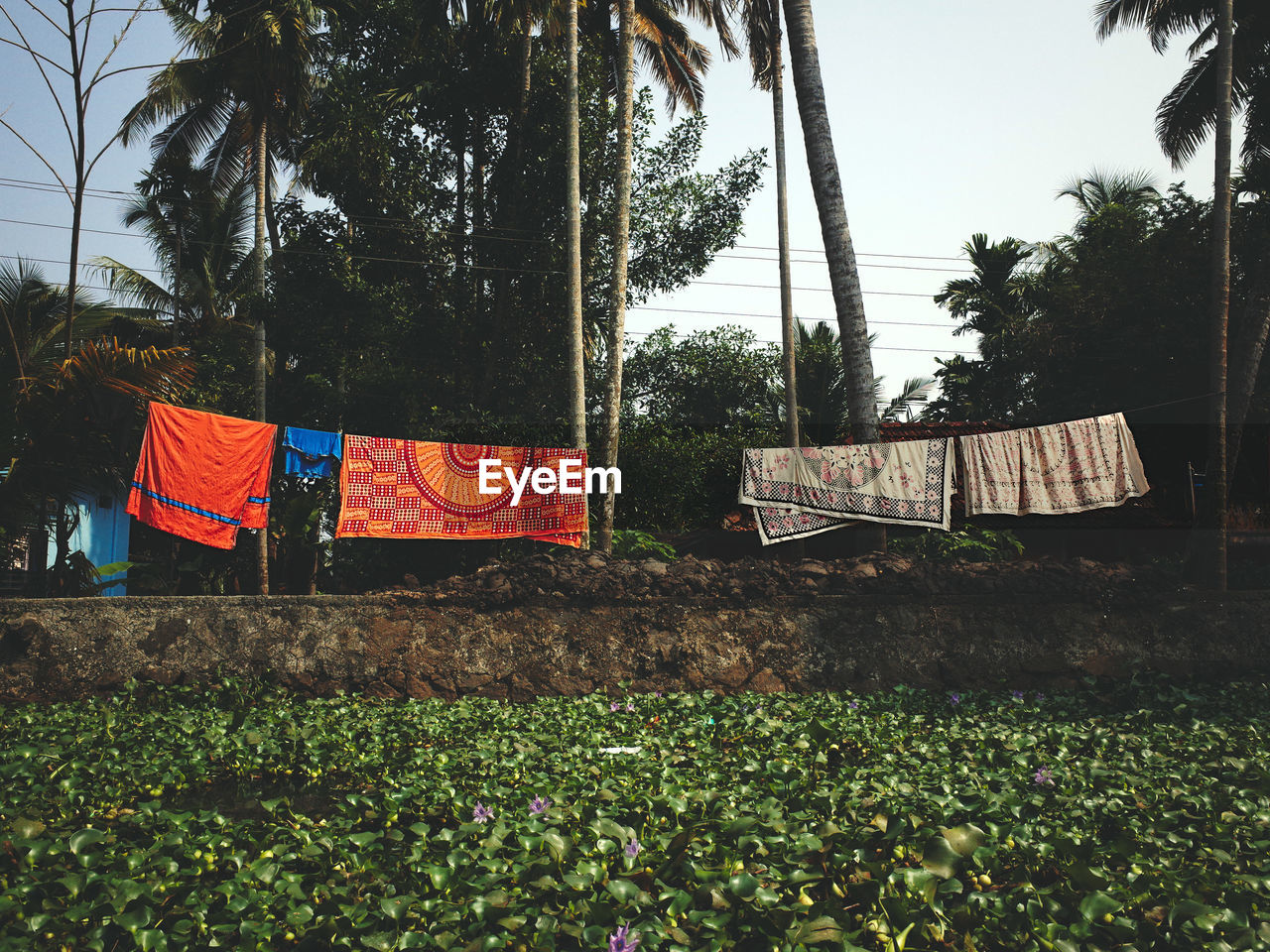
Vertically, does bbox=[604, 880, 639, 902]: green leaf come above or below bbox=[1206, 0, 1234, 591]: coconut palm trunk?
below

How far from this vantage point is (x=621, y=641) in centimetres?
601

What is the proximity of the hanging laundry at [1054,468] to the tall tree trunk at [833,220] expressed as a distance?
112cm

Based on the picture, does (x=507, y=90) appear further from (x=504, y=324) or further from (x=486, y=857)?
→ (x=486, y=857)

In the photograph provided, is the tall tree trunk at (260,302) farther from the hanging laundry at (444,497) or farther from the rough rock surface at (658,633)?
the rough rock surface at (658,633)

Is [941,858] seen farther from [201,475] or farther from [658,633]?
[201,475]

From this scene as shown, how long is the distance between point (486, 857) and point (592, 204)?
13065 mm

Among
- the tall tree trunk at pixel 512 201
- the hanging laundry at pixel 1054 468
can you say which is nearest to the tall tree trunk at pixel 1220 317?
the hanging laundry at pixel 1054 468

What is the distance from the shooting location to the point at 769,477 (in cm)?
876

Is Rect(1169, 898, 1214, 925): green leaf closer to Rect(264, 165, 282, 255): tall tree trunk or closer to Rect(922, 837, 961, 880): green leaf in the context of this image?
Rect(922, 837, 961, 880): green leaf

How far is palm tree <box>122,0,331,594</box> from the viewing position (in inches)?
511

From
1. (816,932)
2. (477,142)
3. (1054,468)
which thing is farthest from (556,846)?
(477,142)

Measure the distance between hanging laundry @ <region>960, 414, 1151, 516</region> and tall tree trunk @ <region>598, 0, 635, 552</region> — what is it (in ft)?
13.6

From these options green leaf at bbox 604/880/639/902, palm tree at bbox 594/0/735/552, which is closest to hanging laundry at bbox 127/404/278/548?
palm tree at bbox 594/0/735/552

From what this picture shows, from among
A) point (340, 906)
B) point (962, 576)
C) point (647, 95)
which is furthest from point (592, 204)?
point (340, 906)
